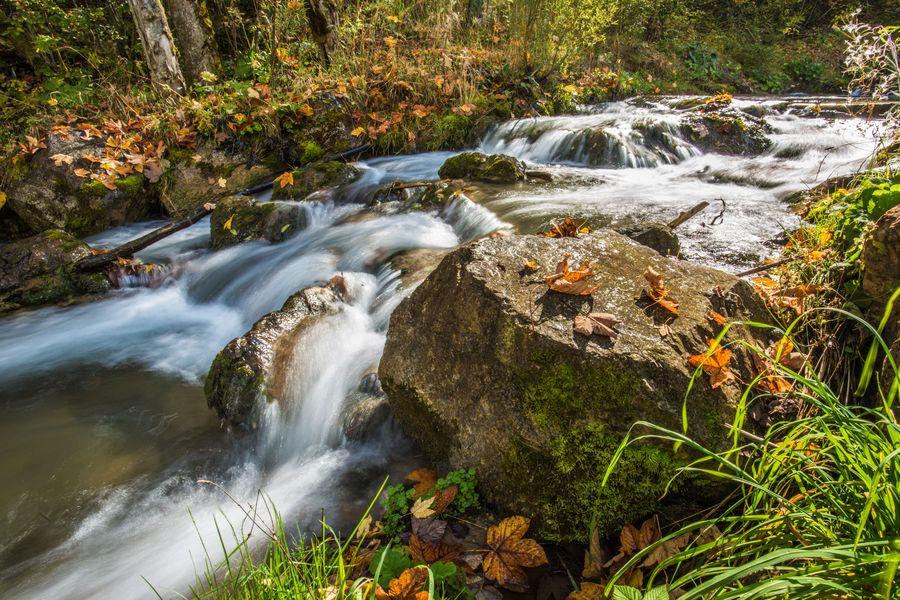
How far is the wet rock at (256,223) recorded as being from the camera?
607 centimetres

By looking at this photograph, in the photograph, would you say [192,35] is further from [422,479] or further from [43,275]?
[422,479]

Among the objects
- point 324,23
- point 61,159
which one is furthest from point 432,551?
point 324,23

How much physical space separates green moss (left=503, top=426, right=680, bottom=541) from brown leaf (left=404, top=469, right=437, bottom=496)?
50 cm

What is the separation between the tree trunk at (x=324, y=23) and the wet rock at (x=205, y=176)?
2.96 m

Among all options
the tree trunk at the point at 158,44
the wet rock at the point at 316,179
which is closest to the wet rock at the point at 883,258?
the wet rock at the point at 316,179

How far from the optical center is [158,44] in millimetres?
8250

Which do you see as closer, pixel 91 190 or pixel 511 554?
pixel 511 554

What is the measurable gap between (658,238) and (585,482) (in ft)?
7.55

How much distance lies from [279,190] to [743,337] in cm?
642

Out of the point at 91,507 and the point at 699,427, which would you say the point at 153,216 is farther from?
the point at 699,427

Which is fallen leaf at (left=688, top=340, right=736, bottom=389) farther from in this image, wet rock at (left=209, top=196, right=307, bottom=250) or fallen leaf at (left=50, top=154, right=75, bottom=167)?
fallen leaf at (left=50, top=154, right=75, bottom=167)

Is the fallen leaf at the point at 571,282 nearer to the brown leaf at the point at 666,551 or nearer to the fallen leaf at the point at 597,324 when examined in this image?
the fallen leaf at the point at 597,324

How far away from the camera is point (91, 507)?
274 cm

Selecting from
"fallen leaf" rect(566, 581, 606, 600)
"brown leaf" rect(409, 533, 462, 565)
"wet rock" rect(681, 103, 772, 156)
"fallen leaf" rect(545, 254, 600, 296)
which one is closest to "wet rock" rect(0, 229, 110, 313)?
"brown leaf" rect(409, 533, 462, 565)
